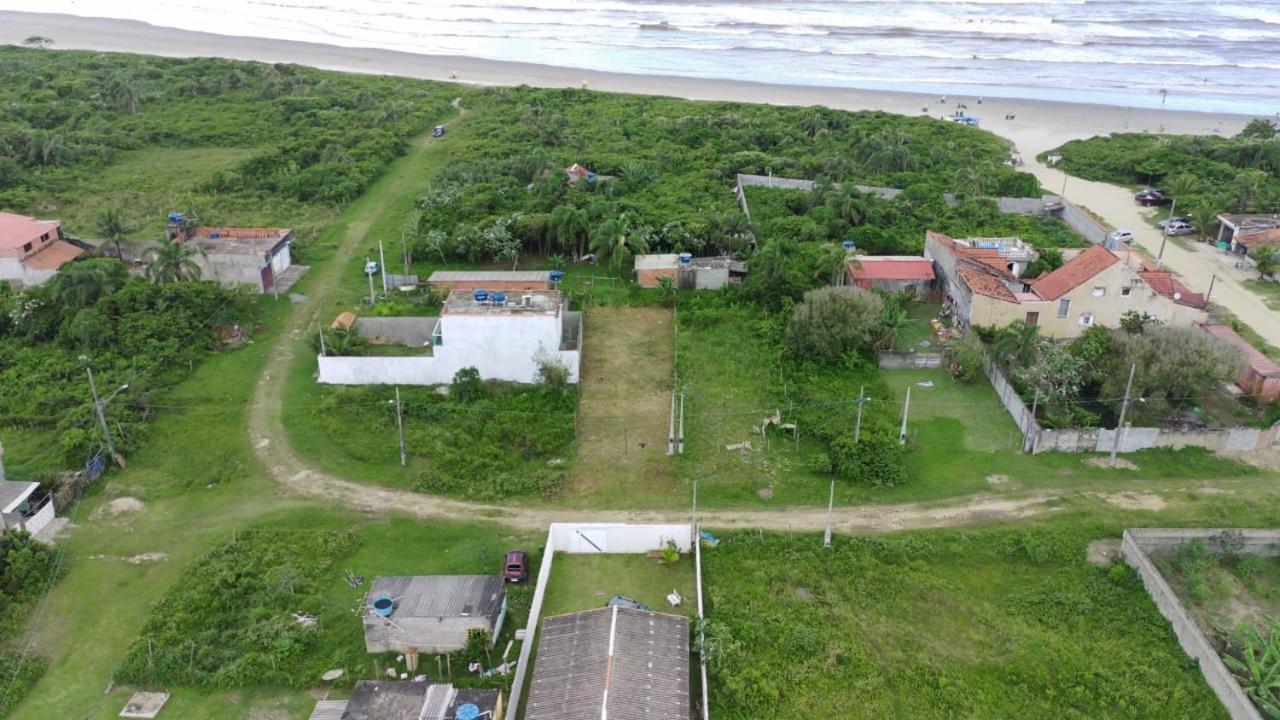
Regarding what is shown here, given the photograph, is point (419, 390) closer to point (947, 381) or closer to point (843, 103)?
point (947, 381)

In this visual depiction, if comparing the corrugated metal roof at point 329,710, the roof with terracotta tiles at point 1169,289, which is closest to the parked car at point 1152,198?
the roof with terracotta tiles at point 1169,289

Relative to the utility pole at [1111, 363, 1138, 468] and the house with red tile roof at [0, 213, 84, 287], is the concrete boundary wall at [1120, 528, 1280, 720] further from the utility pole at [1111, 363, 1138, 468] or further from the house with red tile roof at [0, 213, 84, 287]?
the house with red tile roof at [0, 213, 84, 287]

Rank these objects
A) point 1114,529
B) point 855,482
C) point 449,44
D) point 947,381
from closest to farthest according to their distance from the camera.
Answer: point 1114,529, point 855,482, point 947,381, point 449,44

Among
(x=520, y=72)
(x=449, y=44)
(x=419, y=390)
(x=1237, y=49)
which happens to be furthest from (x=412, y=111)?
(x=1237, y=49)

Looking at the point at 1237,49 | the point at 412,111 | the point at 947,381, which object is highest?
the point at 1237,49

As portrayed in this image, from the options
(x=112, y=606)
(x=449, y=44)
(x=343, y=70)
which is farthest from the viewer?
(x=449, y=44)

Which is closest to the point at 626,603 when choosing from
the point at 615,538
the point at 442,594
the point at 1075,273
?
the point at 615,538

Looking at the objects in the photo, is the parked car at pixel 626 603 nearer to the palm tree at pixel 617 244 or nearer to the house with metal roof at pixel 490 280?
the house with metal roof at pixel 490 280
